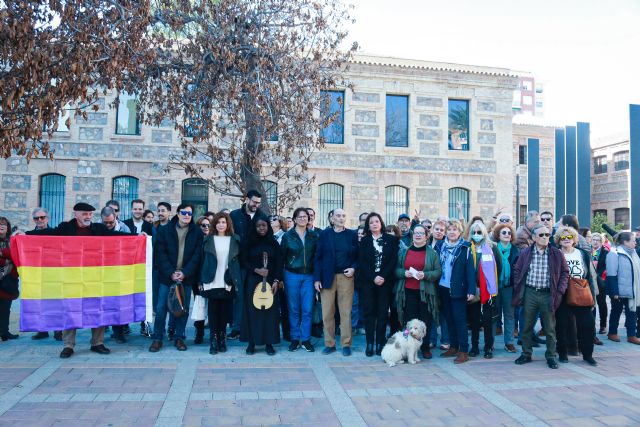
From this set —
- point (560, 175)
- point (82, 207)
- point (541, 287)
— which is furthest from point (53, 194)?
point (560, 175)

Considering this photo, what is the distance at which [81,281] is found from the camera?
7215 mm

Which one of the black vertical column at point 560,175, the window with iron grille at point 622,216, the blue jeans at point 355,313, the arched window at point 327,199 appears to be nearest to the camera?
the blue jeans at point 355,313

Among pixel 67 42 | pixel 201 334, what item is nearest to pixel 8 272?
pixel 201 334

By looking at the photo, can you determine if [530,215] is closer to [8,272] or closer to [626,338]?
[626,338]

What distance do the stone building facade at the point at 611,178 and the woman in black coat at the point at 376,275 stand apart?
29598 millimetres

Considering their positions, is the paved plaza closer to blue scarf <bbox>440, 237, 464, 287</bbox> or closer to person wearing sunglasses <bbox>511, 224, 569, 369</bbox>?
person wearing sunglasses <bbox>511, 224, 569, 369</bbox>

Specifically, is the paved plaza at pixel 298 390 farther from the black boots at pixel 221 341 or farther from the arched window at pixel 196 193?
the arched window at pixel 196 193

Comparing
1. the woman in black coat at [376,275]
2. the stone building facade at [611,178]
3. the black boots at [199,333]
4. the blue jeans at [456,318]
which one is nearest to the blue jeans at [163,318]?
the black boots at [199,333]

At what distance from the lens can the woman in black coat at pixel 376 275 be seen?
7348 mm

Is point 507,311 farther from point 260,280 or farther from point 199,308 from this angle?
point 199,308

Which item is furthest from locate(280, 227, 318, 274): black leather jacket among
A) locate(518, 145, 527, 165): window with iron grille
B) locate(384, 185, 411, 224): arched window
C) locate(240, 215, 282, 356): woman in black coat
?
locate(518, 145, 527, 165): window with iron grille

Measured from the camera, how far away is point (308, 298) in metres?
7.71

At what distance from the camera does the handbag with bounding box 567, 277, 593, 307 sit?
279 inches

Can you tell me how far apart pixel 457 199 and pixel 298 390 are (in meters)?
15.8
